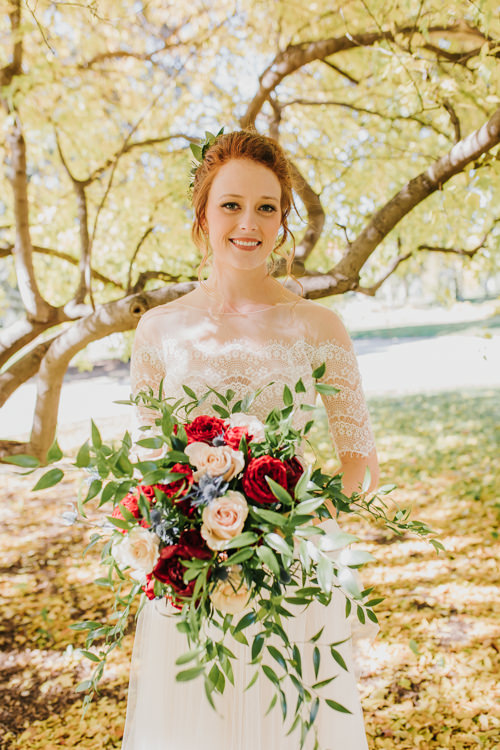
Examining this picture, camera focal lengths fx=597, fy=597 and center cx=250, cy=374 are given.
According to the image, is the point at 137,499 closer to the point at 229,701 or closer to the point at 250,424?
the point at 250,424

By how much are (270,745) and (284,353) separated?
120cm

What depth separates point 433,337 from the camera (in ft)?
77.8

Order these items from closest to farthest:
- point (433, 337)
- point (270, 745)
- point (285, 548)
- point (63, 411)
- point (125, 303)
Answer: point (285, 548) → point (270, 745) → point (125, 303) → point (63, 411) → point (433, 337)

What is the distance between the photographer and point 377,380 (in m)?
16.5

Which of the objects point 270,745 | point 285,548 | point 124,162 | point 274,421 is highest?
point 124,162

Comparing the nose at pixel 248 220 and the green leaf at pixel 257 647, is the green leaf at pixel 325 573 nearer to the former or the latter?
the green leaf at pixel 257 647

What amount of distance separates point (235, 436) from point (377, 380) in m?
15.5

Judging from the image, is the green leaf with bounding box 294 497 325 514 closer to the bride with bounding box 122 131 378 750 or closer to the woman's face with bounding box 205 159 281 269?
the bride with bounding box 122 131 378 750

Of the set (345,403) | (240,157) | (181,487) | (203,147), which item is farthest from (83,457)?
(203,147)

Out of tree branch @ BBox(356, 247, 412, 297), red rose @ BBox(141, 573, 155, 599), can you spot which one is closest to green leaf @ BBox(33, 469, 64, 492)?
red rose @ BBox(141, 573, 155, 599)

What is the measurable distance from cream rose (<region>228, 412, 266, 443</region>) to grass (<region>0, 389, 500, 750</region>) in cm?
113

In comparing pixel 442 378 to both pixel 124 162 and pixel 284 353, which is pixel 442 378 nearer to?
pixel 124 162

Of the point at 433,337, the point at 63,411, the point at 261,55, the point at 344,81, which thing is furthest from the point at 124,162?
the point at 433,337

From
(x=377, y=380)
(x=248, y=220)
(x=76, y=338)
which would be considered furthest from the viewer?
(x=377, y=380)
